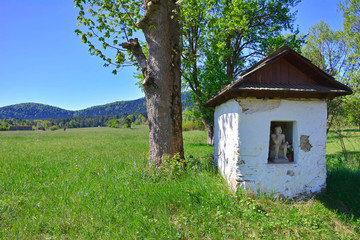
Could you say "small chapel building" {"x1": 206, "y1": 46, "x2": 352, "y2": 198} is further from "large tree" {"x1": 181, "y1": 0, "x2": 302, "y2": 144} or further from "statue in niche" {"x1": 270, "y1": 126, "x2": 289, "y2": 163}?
"large tree" {"x1": 181, "y1": 0, "x2": 302, "y2": 144}

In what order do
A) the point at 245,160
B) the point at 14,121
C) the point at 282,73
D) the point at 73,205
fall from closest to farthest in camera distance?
the point at 73,205 < the point at 245,160 < the point at 282,73 < the point at 14,121

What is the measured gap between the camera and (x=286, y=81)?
4695 millimetres

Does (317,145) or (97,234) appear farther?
(317,145)

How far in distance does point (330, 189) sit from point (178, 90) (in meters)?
4.95

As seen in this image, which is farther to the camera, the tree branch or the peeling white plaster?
the tree branch

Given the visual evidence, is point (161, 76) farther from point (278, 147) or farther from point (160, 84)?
point (278, 147)

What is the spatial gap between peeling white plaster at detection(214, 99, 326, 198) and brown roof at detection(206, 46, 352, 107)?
220 millimetres

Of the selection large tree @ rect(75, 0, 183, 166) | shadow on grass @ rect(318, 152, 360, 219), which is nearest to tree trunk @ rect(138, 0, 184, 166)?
large tree @ rect(75, 0, 183, 166)

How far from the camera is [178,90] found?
5871 millimetres

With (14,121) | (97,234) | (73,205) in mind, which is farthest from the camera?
(14,121)

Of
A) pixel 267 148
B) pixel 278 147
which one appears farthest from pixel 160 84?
pixel 278 147

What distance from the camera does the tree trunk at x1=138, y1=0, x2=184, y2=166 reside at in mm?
5512

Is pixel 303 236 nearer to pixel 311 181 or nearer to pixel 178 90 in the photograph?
pixel 311 181

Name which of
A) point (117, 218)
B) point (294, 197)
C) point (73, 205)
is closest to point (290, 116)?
point (294, 197)
